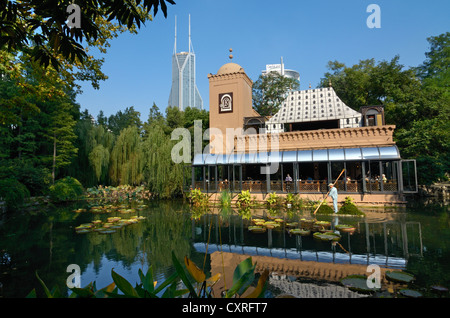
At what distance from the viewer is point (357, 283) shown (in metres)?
4.23

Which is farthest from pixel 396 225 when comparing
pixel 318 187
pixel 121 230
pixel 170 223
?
pixel 121 230

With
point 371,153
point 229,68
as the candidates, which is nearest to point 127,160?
point 229,68

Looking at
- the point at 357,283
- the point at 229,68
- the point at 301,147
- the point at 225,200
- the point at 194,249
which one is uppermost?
the point at 229,68

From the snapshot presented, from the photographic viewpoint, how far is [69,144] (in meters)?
23.6

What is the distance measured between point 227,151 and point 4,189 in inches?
552

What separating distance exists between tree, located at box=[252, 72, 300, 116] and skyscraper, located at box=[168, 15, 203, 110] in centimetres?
12674

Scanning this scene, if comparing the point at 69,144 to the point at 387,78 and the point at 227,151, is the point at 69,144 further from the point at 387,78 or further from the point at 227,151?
the point at 387,78

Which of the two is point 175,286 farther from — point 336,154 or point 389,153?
point 389,153

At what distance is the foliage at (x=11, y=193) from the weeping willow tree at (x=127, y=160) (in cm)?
1088

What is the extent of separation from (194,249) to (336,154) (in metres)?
12.9

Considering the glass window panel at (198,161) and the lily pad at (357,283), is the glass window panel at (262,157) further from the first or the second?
the lily pad at (357,283)

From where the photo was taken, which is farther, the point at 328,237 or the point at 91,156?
the point at 91,156

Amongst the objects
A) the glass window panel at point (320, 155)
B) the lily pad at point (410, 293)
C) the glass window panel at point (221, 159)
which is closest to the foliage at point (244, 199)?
the glass window panel at point (221, 159)

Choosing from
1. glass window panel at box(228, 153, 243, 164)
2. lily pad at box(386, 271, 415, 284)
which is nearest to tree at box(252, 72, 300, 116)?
glass window panel at box(228, 153, 243, 164)
